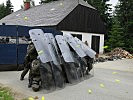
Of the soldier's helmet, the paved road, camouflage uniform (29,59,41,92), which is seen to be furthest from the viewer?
the soldier's helmet

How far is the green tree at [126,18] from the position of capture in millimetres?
30734

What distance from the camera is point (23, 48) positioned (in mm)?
12023

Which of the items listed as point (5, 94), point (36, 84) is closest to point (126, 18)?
point (36, 84)

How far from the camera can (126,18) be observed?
106 feet

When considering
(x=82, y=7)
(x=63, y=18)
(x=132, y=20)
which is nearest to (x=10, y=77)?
(x=63, y=18)

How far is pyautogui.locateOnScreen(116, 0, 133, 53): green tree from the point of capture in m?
30.7

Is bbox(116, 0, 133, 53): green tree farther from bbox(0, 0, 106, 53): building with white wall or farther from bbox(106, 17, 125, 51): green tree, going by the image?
bbox(0, 0, 106, 53): building with white wall

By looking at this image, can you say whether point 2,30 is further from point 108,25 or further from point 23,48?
point 108,25

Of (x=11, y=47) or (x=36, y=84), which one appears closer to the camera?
(x=36, y=84)

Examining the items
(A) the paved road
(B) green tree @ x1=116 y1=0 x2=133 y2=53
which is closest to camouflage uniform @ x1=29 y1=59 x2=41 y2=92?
(A) the paved road

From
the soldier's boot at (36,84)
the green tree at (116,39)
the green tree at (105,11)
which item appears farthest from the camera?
the green tree at (105,11)

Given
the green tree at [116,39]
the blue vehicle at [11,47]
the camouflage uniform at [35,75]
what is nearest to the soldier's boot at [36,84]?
the camouflage uniform at [35,75]

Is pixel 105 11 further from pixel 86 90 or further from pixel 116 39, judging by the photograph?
pixel 86 90

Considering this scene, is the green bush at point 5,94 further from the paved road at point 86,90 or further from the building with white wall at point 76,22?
the building with white wall at point 76,22
